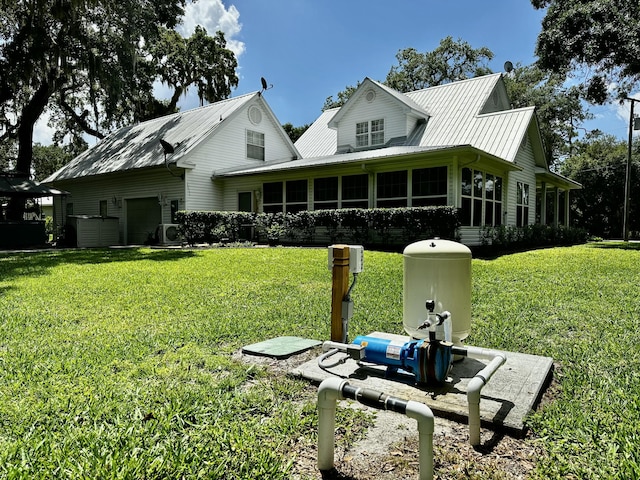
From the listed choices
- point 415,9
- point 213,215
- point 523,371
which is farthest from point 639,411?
point 415,9

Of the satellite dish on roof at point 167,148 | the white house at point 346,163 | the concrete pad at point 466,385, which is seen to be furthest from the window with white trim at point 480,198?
the satellite dish on roof at point 167,148

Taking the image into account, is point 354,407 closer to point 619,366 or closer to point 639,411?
point 639,411

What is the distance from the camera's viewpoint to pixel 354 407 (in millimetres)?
2693

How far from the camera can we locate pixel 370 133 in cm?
1786

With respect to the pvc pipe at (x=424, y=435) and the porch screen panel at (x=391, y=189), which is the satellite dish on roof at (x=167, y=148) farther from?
the pvc pipe at (x=424, y=435)

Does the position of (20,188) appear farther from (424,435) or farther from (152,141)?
(424,435)

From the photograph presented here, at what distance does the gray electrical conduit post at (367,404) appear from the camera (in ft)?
5.74

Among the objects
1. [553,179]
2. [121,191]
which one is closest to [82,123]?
[121,191]

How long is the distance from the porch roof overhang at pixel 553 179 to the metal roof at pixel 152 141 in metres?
13.1

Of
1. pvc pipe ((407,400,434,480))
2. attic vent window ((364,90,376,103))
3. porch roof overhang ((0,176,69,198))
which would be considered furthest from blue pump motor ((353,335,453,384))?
porch roof overhang ((0,176,69,198))

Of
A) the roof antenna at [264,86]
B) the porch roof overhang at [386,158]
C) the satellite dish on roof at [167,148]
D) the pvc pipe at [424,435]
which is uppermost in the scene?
the roof antenna at [264,86]

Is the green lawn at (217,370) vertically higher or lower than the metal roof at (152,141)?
lower

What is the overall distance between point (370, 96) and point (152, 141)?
1029 centimetres

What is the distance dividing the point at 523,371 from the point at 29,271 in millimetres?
9421
